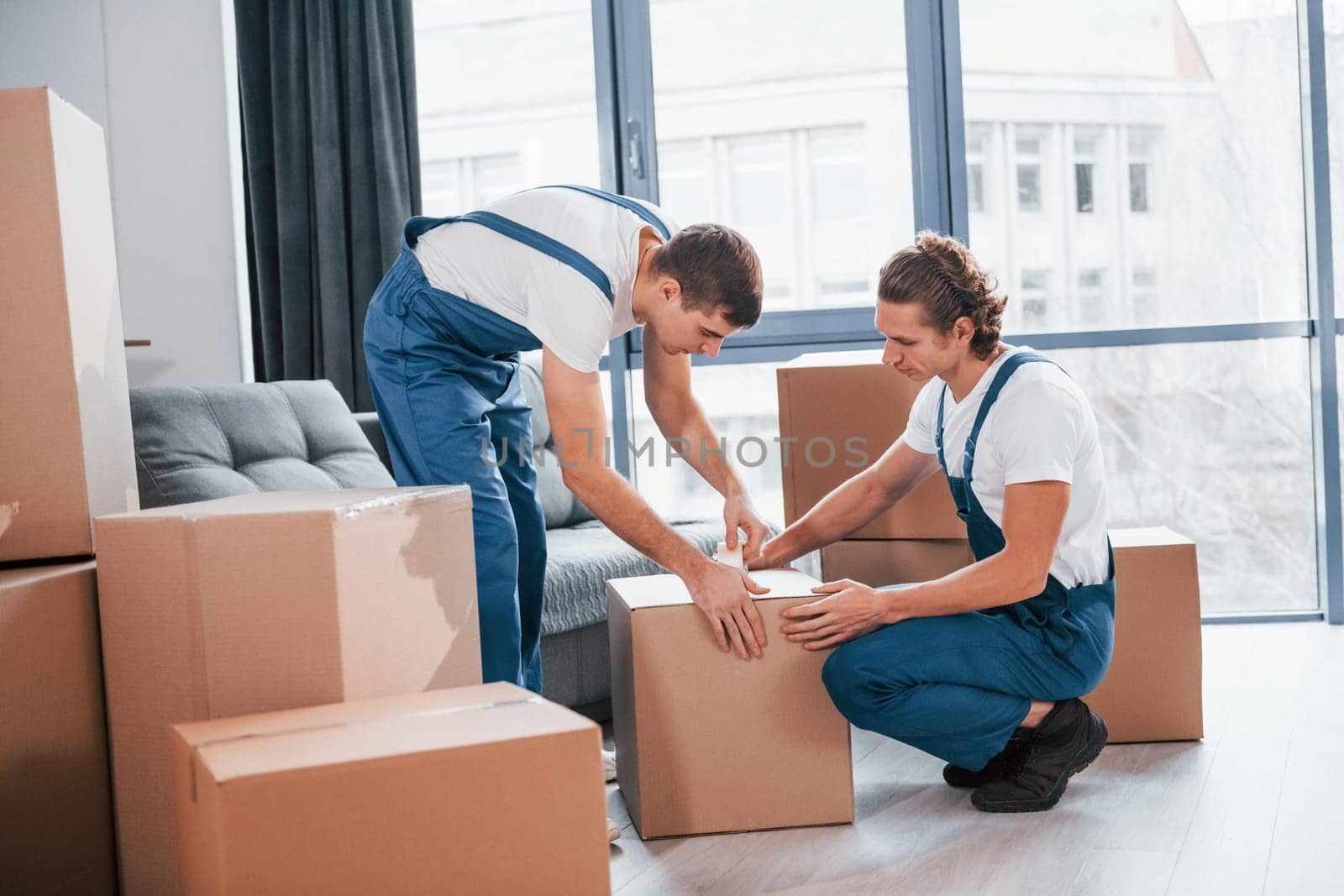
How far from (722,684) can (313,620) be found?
75 cm

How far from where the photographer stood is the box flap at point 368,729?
1.05 metres

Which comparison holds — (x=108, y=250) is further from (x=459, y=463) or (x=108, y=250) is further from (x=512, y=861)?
(x=512, y=861)

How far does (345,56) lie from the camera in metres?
3.46

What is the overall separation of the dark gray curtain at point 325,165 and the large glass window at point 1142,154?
5.50 ft

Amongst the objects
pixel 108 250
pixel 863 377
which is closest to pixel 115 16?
pixel 108 250

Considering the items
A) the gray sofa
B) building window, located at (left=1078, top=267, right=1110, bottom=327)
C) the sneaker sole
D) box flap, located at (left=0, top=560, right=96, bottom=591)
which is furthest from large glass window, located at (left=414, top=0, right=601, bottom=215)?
box flap, located at (left=0, top=560, right=96, bottom=591)

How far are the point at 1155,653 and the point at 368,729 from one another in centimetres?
164

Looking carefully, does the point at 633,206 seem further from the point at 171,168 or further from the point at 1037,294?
the point at 171,168

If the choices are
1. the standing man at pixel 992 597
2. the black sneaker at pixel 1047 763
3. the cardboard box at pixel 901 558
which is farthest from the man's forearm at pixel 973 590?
the cardboard box at pixel 901 558

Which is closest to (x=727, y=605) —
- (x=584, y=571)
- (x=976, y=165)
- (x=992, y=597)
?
(x=992, y=597)

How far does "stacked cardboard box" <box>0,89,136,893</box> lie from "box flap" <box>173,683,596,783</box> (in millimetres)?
258

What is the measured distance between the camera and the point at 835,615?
1.82m

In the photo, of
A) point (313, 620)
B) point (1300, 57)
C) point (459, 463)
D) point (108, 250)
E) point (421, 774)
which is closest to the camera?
point (421, 774)

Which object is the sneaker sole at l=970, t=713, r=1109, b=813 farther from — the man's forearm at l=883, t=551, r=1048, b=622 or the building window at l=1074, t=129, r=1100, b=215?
the building window at l=1074, t=129, r=1100, b=215
